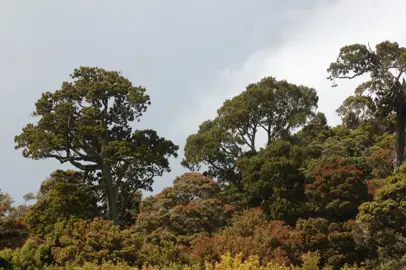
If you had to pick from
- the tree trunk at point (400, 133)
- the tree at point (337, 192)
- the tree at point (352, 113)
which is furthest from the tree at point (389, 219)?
the tree at point (352, 113)

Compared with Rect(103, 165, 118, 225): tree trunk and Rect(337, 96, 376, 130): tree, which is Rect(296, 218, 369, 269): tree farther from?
Rect(337, 96, 376, 130): tree

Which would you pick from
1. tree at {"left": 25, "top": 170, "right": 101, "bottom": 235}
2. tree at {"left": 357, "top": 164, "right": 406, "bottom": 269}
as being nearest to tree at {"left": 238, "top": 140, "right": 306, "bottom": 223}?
tree at {"left": 357, "top": 164, "right": 406, "bottom": 269}

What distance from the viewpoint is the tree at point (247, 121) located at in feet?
104

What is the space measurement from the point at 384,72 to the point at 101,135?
15.8 metres

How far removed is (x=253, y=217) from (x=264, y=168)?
14.2 ft

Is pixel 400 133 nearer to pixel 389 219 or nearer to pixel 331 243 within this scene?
pixel 331 243

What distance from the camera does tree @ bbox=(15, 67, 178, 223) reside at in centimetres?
2750

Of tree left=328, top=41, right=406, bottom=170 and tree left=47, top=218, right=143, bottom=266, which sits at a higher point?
tree left=328, top=41, right=406, bottom=170

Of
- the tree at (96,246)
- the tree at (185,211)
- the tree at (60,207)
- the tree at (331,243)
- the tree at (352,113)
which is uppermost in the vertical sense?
the tree at (352,113)

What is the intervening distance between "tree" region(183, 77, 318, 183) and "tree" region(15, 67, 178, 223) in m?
2.63

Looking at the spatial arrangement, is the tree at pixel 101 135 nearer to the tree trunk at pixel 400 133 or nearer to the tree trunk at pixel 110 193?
the tree trunk at pixel 110 193

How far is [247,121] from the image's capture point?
3284 cm

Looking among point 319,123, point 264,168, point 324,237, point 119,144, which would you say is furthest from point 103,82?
point 319,123

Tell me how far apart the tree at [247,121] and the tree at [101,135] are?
263cm
